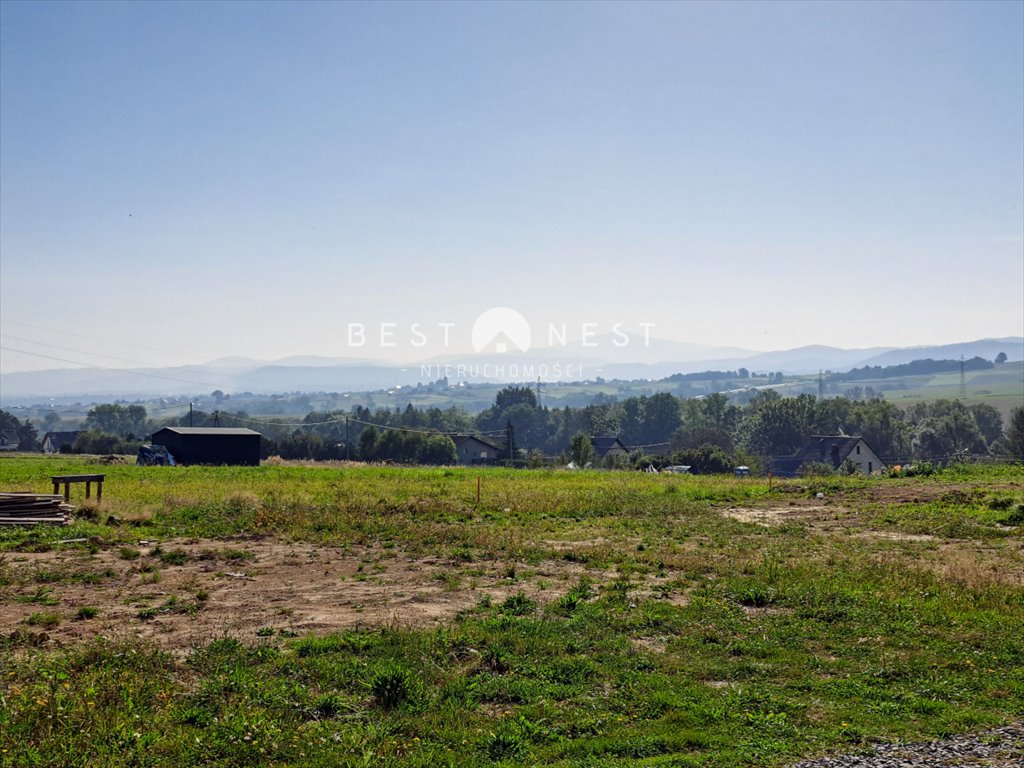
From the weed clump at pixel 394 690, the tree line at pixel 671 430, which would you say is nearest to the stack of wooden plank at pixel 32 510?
the weed clump at pixel 394 690

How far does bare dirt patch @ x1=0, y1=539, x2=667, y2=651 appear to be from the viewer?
12.3 metres

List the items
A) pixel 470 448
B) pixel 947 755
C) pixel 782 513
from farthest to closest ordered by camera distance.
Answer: pixel 470 448 → pixel 782 513 → pixel 947 755

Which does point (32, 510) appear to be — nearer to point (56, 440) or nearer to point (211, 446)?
point (211, 446)

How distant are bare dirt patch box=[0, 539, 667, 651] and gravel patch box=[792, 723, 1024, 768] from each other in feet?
21.8

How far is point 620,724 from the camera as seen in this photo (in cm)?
852

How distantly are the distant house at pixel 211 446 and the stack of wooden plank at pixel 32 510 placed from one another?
43.3 metres

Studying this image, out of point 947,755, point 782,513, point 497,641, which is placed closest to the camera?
point 947,755

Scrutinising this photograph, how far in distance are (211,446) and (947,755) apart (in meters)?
65.8

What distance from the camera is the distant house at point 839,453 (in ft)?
287

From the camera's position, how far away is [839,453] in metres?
87.9

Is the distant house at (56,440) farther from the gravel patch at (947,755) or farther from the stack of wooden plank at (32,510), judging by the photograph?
the gravel patch at (947,755)

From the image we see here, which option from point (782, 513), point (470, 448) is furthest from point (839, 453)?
point (782, 513)

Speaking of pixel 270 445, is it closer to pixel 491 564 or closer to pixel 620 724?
pixel 491 564

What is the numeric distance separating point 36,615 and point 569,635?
8.28 meters
